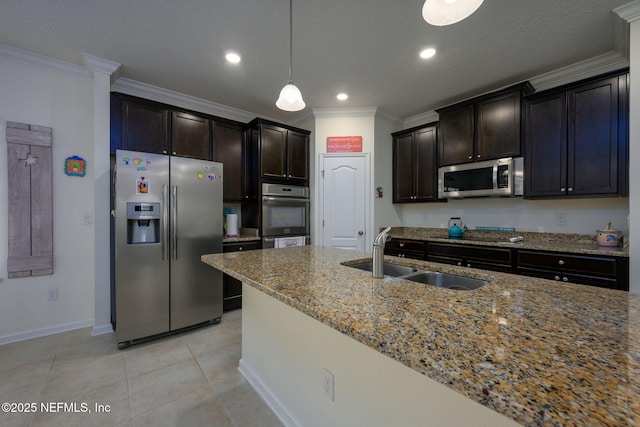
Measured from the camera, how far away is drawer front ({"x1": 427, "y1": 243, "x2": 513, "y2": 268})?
259 centimetres

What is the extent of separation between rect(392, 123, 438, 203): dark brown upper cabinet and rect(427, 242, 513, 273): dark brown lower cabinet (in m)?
0.77

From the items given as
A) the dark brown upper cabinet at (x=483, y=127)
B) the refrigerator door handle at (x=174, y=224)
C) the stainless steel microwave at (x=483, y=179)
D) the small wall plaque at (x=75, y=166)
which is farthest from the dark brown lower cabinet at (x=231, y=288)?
the dark brown upper cabinet at (x=483, y=127)

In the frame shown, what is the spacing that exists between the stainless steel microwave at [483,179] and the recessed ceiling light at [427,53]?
133 cm

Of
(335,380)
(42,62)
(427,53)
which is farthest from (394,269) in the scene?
(42,62)

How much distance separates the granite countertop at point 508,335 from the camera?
1.41 feet

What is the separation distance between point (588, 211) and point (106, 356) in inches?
183

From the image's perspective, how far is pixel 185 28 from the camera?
83.4 inches

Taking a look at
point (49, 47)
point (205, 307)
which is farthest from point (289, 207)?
point (49, 47)

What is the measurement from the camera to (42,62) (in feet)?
8.30

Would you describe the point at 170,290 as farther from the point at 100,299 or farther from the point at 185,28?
the point at 185,28

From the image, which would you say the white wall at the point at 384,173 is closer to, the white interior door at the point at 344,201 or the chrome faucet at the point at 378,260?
the white interior door at the point at 344,201

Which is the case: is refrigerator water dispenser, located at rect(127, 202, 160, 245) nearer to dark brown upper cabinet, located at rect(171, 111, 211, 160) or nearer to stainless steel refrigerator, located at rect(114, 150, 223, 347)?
stainless steel refrigerator, located at rect(114, 150, 223, 347)

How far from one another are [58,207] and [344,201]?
10.5ft

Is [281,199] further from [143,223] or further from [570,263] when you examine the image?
[570,263]
